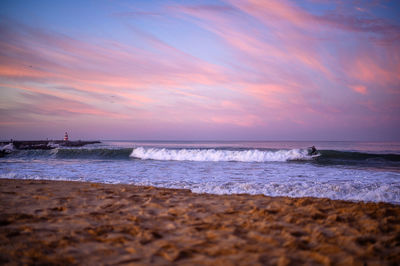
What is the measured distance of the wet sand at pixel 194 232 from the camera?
257 centimetres

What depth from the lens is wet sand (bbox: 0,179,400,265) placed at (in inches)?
101

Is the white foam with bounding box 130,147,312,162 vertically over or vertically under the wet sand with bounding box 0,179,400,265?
under

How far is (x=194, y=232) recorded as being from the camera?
128 inches

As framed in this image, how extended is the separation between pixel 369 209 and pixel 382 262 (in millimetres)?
2281

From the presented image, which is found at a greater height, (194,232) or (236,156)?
(194,232)

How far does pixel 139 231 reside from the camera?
3.29m

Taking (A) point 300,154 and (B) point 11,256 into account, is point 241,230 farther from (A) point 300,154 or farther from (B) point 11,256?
(A) point 300,154

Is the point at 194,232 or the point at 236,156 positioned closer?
the point at 194,232

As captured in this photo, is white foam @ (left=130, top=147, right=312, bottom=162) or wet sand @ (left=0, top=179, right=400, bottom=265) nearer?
wet sand @ (left=0, top=179, right=400, bottom=265)

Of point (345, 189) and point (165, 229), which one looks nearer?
point (165, 229)

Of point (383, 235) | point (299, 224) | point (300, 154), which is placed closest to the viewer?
point (383, 235)

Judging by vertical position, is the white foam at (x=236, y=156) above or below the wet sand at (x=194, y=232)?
below

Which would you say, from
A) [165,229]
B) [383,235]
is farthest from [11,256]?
[383,235]

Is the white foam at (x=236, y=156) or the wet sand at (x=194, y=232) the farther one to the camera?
the white foam at (x=236, y=156)
